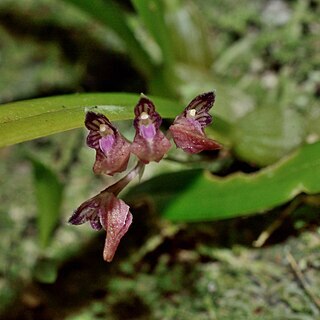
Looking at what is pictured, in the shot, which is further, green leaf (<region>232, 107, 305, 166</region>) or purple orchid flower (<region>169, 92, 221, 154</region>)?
green leaf (<region>232, 107, 305, 166</region>)

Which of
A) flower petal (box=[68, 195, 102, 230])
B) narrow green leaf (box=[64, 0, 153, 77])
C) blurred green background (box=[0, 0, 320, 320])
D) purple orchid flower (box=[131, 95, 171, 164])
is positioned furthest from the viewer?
narrow green leaf (box=[64, 0, 153, 77])

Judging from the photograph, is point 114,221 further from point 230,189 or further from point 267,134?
point 267,134

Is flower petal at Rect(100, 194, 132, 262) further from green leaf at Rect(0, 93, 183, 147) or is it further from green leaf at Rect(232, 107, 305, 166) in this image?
green leaf at Rect(232, 107, 305, 166)

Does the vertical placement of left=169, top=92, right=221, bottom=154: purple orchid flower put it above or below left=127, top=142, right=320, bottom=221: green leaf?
above

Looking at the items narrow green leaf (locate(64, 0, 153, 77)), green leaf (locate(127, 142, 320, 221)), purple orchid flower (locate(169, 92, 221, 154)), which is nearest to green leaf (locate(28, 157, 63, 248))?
green leaf (locate(127, 142, 320, 221))

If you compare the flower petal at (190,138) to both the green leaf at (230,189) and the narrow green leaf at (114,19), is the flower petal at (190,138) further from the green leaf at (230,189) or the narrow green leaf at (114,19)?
the narrow green leaf at (114,19)

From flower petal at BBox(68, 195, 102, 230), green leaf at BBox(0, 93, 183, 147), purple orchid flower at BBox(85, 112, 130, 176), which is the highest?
purple orchid flower at BBox(85, 112, 130, 176)

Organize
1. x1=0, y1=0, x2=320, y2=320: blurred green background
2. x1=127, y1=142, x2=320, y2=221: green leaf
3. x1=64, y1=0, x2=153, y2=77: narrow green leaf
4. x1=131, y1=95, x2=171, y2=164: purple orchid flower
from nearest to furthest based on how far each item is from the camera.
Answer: x1=131, y1=95, x2=171, y2=164: purple orchid flower, x1=127, y1=142, x2=320, y2=221: green leaf, x1=0, y1=0, x2=320, y2=320: blurred green background, x1=64, y1=0, x2=153, y2=77: narrow green leaf

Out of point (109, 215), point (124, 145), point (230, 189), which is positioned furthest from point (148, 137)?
point (230, 189)
